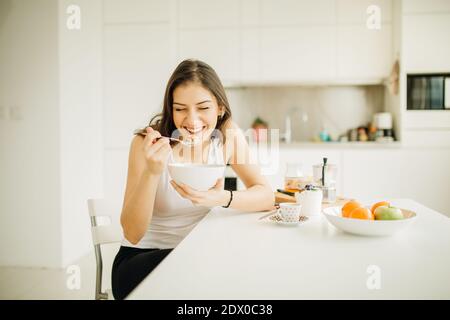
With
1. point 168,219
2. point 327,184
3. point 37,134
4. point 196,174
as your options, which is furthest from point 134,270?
point 37,134

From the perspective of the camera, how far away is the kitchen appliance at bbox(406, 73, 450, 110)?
348 cm

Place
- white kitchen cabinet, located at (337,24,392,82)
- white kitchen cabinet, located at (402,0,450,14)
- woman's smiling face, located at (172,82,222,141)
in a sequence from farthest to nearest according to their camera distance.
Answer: white kitchen cabinet, located at (337,24,392,82) < white kitchen cabinet, located at (402,0,450,14) < woman's smiling face, located at (172,82,222,141)

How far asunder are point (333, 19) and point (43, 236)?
3117mm

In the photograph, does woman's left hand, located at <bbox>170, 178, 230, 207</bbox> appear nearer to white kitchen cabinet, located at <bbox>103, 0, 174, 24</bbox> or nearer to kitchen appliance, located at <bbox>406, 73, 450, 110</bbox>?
white kitchen cabinet, located at <bbox>103, 0, 174, 24</bbox>

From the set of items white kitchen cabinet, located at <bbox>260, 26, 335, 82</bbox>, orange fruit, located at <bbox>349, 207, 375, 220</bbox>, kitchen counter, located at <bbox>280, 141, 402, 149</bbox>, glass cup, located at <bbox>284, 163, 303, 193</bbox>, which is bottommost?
orange fruit, located at <bbox>349, 207, 375, 220</bbox>

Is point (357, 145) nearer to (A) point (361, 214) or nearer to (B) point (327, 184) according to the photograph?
(B) point (327, 184)

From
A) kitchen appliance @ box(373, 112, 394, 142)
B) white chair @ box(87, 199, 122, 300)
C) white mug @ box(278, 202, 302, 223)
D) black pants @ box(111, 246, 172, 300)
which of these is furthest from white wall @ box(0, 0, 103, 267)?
kitchen appliance @ box(373, 112, 394, 142)

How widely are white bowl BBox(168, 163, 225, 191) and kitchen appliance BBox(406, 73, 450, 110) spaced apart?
118 inches

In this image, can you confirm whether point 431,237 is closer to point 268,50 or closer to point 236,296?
point 236,296

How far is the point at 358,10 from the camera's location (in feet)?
12.0

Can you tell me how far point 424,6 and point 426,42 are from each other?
0.31 m

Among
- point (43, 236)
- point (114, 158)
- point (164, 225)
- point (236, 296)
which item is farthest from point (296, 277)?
point (114, 158)

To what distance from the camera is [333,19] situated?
3.70m

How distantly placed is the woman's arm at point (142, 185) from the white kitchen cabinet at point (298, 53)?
269 cm
